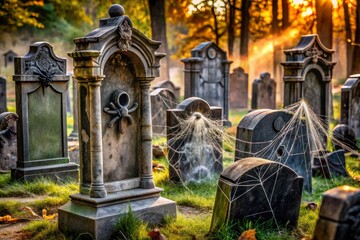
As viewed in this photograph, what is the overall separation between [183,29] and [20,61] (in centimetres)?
4321

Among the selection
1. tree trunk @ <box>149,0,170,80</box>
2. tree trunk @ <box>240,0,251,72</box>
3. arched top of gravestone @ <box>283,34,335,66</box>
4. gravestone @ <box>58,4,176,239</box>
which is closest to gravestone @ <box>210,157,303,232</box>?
gravestone @ <box>58,4,176,239</box>

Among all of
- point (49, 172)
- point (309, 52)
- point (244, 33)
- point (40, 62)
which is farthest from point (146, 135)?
point (244, 33)

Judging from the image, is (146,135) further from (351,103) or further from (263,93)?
(263,93)

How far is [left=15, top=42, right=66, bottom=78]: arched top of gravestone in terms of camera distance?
10117mm

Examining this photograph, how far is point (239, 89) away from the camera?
27.1m

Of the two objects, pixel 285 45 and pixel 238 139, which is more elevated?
pixel 285 45

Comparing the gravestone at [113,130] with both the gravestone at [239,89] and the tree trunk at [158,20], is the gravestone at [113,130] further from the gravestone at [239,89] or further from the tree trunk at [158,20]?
the gravestone at [239,89]

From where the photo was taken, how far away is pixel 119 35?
7.17m

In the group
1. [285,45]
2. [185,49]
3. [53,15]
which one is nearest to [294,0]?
[285,45]

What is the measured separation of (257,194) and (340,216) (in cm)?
255

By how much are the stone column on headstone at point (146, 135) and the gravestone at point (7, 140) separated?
430cm

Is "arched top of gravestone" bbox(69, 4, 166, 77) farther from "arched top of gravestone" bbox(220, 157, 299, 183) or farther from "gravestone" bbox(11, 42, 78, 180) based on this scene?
"gravestone" bbox(11, 42, 78, 180)

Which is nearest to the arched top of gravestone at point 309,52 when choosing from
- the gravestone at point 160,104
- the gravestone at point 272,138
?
the gravestone at point 272,138

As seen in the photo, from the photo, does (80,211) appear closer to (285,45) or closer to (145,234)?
(145,234)
